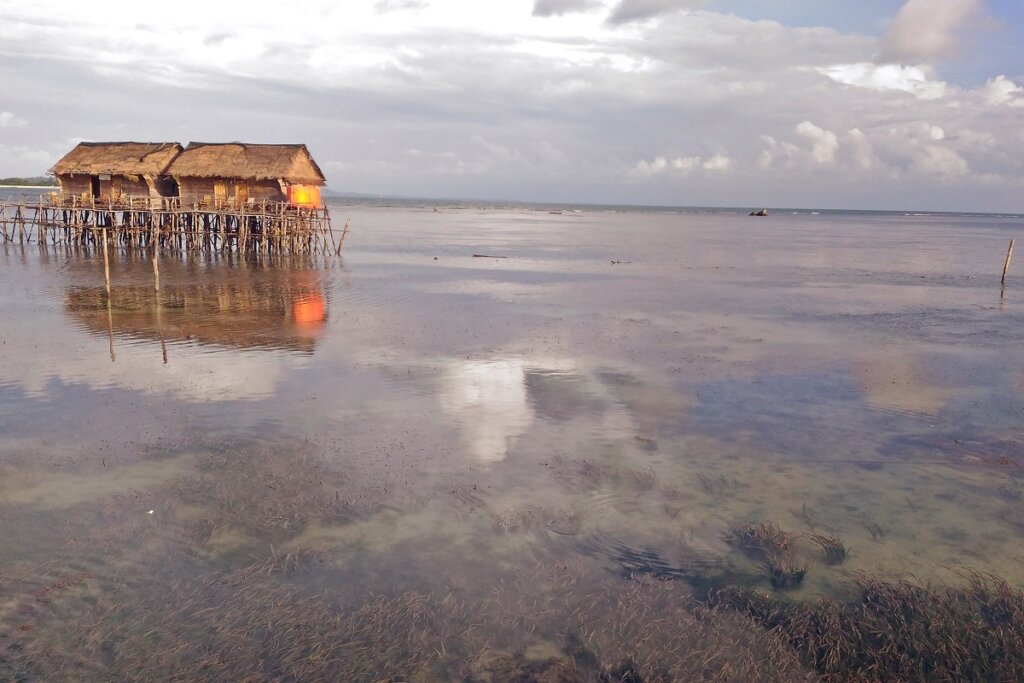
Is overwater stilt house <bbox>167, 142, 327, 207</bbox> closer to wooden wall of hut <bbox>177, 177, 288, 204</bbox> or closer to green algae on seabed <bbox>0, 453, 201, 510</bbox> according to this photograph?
wooden wall of hut <bbox>177, 177, 288, 204</bbox>

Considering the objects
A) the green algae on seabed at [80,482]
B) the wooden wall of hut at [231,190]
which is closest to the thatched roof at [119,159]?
the wooden wall of hut at [231,190]

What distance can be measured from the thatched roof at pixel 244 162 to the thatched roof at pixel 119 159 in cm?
80

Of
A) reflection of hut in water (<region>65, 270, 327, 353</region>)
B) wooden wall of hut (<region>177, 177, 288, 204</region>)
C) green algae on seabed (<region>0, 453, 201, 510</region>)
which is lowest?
green algae on seabed (<region>0, 453, 201, 510</region>)

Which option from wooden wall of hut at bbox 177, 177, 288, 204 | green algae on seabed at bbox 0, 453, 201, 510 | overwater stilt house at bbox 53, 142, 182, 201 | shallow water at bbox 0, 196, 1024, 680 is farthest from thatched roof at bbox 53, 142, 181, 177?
green algae on seabed at bbox 0, 453, 201, 510

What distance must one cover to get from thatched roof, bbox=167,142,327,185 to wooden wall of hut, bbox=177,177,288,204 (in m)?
0.82

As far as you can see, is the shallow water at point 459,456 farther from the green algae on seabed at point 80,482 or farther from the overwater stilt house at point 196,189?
the overwater stilt house at point 196,189

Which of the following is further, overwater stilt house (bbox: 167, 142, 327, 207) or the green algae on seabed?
overwater stilt house (bbox: 167, 142, 327, 207)

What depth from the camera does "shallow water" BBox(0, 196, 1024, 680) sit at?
754 centimetres

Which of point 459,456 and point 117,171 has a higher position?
point 117,171

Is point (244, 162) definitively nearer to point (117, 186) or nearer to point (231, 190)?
point (231, 190)

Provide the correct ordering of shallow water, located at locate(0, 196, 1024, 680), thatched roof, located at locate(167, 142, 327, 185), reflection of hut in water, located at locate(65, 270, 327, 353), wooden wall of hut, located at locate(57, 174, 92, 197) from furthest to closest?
wooden wall of hut, located at locate(57, 174, 92, 197)
thatched roof, located at locate(167, 142, 327, 185)
reflection of hut in water, located at locate(65, 270, 327, 353)
shallow water, located at locate(0, 196, 1024, 680)

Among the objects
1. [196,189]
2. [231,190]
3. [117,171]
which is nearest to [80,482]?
[231,190]

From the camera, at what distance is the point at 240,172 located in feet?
124

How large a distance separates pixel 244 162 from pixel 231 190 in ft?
5.80
